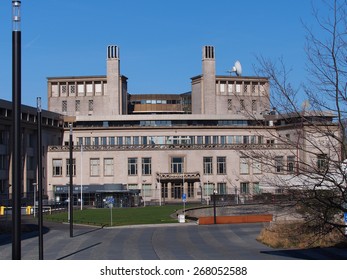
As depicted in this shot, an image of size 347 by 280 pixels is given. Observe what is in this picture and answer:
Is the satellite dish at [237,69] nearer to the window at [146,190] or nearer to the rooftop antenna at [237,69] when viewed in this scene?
the rooftop antenna at [237,69]

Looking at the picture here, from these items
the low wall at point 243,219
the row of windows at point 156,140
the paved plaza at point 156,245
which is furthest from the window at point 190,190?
the paved plaza at point 156,245

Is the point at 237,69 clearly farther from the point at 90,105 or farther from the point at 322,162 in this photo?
the point at 322,162

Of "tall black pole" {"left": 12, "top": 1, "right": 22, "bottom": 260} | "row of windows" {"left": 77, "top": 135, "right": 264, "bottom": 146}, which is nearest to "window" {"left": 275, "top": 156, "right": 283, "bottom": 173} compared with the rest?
"tall black pole" {"left": 12, "top": 1, "right": 22, "bottom": 260}

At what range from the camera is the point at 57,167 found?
94750mm

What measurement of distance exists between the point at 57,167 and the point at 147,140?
16569 millimetres

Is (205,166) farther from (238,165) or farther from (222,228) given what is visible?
(222,228)

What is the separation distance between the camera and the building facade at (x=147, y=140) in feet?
307

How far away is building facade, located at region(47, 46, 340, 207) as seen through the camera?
93500 millimetres

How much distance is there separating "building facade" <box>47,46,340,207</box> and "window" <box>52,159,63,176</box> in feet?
0.50

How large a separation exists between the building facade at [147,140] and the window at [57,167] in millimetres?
152

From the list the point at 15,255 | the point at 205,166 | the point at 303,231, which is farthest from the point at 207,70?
the point at 15,255

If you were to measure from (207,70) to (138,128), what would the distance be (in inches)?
688

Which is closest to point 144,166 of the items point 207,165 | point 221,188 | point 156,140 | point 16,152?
point 207,165

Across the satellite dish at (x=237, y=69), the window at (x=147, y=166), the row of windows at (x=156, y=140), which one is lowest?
the window at (x=147, y=166)
